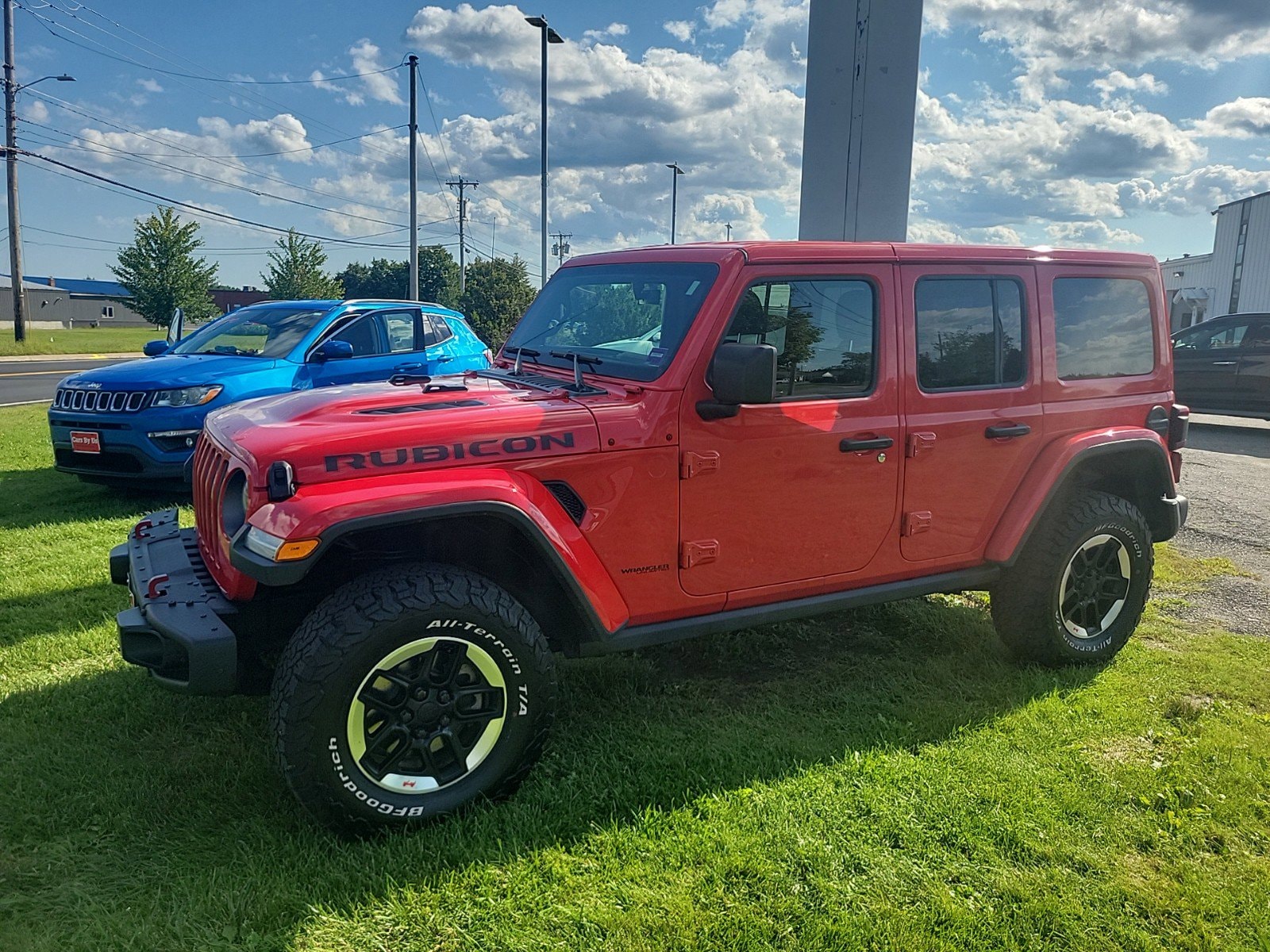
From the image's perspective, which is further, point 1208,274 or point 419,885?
point 1208,274

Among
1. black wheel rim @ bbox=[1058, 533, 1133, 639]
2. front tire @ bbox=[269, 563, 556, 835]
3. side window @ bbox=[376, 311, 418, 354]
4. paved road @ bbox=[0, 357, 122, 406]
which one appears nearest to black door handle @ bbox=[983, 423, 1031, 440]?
black wheel rim @ bbox=[1058, 533, 1133, 639]

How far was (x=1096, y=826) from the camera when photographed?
3055 millimetres

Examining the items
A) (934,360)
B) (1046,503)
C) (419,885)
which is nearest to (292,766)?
(419,885)

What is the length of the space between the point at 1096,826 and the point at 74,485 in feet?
27.5

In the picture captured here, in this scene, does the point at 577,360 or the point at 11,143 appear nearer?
the point at 577,360

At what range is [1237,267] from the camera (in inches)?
1346

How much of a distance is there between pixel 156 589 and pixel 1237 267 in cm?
4079

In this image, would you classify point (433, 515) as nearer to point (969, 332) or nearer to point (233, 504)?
point (233, 504)

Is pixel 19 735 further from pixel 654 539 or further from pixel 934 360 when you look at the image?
pixel 934 360

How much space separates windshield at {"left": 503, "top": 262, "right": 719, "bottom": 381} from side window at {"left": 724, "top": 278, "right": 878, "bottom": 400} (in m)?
0.22

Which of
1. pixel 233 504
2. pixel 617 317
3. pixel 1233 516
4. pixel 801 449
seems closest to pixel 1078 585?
pixel 801 449

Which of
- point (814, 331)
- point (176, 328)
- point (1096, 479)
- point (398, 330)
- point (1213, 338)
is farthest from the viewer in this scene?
point (1213, 338)

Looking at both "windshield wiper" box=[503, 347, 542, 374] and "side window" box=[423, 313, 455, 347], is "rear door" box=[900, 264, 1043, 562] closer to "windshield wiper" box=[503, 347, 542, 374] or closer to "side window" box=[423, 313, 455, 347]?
"windshield wiper" box=[503, 347, 542, 374]

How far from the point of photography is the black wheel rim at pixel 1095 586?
4340mm
